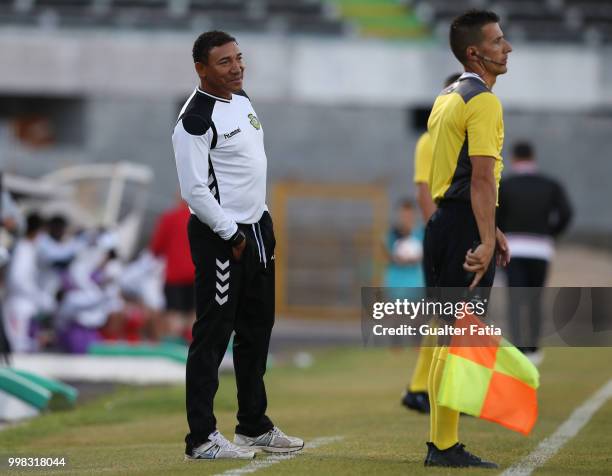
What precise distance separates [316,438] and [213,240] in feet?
5.70

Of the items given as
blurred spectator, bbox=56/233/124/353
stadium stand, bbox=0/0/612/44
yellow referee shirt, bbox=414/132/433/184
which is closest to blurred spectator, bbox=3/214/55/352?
blurred spectator, bbox=56/233/124/353

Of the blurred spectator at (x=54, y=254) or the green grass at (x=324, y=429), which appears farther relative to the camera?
the blurred spectator at (x=54, y=254)

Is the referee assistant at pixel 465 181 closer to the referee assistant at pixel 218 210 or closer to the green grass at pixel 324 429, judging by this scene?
the green grass at pixel 324 429

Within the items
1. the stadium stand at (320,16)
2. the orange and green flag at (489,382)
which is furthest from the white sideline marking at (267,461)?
the stadium stand at (320,16)

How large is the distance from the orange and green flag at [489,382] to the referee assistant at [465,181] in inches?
5.9

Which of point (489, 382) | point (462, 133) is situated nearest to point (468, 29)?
point (462, 133)

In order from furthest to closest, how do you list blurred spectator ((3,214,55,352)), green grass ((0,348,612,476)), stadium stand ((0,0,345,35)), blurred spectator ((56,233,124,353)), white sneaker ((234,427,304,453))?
stadium stand ((0,0,345,35))
blurred spectator ((56,233,124,353))
blurred spectator ((3,214,55,352))
white sneaker ((234,427,304,453))
green grass ((0,348,612,476))

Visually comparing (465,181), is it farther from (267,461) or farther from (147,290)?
(147,290)

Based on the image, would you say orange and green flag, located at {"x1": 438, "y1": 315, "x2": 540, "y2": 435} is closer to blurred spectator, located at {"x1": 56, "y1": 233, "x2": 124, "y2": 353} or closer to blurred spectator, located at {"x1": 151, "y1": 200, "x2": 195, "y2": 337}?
blurred spectator, located at {"x1": 56, "y1": 233, "x2": 124, "y2": 353}

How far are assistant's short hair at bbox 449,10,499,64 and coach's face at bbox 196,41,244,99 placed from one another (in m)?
1.08

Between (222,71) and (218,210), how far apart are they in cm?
70

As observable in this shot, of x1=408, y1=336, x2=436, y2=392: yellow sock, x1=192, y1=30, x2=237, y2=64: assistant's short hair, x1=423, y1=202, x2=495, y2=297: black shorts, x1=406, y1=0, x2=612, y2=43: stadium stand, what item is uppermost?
x1=406, y1=0, x2=612, y2=43: stadium stand

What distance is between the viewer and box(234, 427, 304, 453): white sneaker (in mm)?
7082

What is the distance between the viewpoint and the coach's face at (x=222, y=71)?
22.3ft
